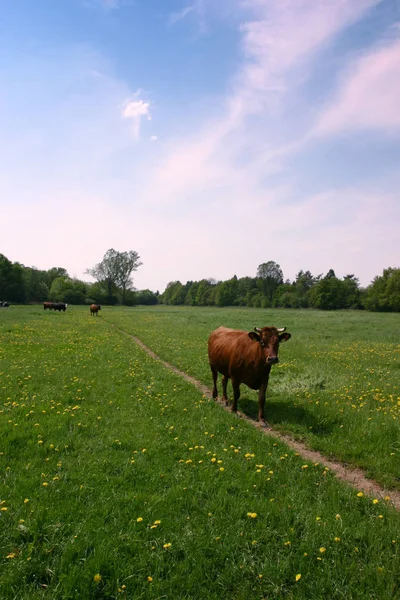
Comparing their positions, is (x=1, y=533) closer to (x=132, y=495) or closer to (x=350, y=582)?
(x=132, y=495)

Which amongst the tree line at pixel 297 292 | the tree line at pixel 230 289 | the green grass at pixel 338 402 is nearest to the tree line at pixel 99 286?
the tree line at pixel 230 289

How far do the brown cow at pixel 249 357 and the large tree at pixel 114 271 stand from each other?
373ft

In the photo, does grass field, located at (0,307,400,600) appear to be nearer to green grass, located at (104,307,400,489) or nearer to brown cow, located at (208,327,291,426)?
green grass, located at (104,307,400,489)

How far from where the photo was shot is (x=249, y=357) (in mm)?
9711

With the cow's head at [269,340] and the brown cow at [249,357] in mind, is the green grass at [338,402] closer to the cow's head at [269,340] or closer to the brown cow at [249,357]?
the brown cow at [249,357]

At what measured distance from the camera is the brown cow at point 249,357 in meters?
8.94

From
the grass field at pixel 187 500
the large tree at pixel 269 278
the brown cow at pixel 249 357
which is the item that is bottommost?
the grass field at pixel 187 500

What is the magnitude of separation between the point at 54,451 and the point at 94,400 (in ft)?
11.0

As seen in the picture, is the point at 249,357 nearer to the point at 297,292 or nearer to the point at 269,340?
the point at 269,340

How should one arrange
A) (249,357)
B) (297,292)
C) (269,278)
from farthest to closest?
1. (269,278)
2. (297,292)
3. (249,357)

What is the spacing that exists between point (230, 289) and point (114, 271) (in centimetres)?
5966

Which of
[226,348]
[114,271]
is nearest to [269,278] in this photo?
[114,271]

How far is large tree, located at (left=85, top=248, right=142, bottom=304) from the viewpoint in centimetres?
12144

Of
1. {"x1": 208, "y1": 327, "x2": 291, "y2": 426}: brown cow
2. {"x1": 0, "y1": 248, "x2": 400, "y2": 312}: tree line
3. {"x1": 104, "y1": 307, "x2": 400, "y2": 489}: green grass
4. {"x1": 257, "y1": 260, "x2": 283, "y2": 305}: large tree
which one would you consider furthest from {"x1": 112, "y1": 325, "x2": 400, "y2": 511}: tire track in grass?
{"x1": 257, "y1": 260, "x2": 283, "y2": 305}: large tree
